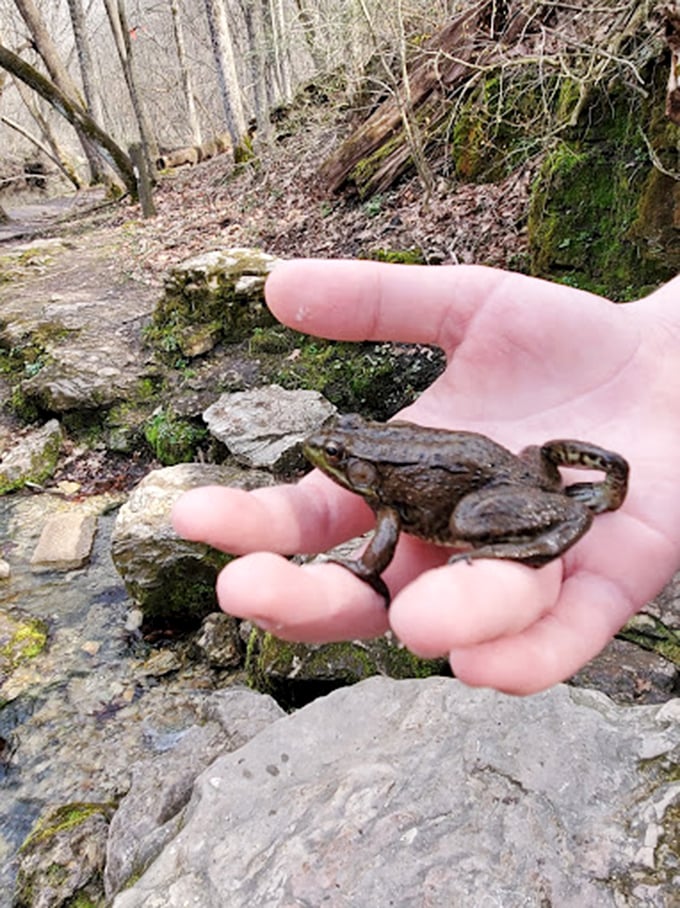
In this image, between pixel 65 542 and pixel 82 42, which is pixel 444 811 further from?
pixel 82 42

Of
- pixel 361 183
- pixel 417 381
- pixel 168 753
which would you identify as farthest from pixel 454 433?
pixel 361 183

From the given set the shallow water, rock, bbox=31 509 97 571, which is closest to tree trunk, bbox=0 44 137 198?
the shallow water

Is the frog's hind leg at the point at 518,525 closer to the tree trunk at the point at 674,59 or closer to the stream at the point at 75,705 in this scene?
the stream at the point at 75,705

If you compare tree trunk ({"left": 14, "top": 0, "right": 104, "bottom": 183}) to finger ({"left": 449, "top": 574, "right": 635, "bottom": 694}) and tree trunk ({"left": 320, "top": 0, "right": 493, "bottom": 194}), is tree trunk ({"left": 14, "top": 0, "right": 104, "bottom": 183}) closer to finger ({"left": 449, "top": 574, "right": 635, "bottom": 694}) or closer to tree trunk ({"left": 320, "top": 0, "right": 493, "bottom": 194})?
tree trunk ({"left": 320, "top": 0, "right": 493, "bottom": 194})

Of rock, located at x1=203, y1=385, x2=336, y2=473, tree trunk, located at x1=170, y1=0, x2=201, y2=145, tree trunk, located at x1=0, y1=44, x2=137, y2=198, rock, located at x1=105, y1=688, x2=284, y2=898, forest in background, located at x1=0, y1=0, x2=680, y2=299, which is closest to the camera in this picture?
rock, located at x1=105, y1=688, x2=284, y2=898

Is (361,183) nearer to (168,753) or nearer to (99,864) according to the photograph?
(168,753)
